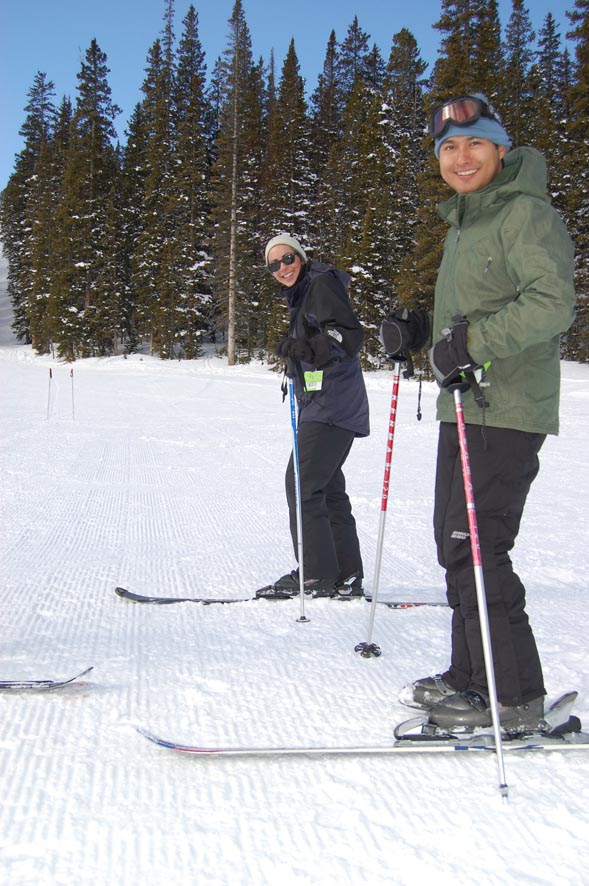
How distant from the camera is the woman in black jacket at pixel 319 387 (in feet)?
11.0

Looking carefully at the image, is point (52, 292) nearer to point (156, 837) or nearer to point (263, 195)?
point (263, 195)

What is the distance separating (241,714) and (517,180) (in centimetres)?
202

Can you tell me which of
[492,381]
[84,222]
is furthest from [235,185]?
[492,381]

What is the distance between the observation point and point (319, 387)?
3465 millimetres

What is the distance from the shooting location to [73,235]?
38281mm

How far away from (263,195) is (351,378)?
34790 millimetres

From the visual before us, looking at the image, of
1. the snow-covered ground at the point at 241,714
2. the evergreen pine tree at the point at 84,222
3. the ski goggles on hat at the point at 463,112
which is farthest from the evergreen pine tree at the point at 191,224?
the ski goggles on hat at the point at 463,112

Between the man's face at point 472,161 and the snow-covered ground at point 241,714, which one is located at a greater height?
the man's face at point 472,161

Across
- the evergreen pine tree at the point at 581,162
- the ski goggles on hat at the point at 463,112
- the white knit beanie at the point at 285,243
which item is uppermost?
the evergreen pine tree at the point at 581,162

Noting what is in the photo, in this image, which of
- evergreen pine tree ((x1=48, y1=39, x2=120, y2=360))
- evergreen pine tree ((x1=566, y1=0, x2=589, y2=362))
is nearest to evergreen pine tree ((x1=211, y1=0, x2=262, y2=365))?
evergreen pine tree ((x1=48, y1=39, x2=120, y2=360))

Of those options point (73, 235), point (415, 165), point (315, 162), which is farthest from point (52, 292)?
point (415, 165)

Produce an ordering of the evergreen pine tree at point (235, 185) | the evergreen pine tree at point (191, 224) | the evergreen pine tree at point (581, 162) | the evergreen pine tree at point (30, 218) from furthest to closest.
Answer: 1. the evergreen pine tree at point (30, 218)
2. the evergreen pine tree at point (191, 224)
3. the evergreen pine tree at point (235, 185)
4. the evergreen pine tree at point (581, 162)

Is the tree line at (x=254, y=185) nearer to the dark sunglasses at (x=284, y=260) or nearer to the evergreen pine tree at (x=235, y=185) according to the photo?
the evergreen pine tree at (x=235, y=185)

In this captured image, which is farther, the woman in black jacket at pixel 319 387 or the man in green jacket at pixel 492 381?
the woman in black jacket at pixel 319 387
